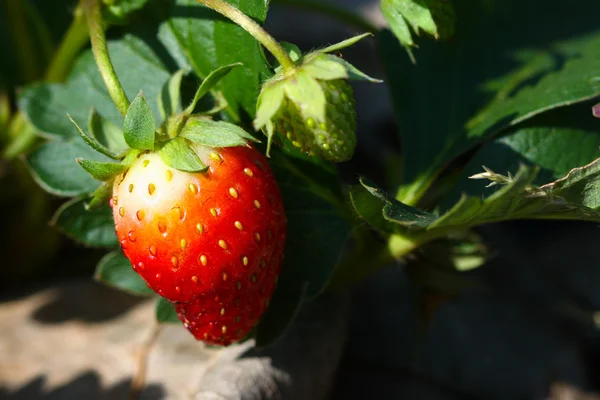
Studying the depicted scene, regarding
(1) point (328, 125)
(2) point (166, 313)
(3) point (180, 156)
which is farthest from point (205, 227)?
(2) point (166, 313)

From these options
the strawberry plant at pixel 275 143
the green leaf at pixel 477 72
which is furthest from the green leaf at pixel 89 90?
the green leaf at pixel 477 72

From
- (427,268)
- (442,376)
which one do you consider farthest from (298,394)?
(442,376)

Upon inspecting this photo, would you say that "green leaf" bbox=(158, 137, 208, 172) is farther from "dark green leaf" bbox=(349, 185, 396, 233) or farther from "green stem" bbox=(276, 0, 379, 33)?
"green stem" bbox=(276, 0, 379, 33)

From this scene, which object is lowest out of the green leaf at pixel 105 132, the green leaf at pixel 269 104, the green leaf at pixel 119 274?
the green leaf at pixel 119 274

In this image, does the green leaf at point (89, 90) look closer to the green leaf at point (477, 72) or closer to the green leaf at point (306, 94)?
the green leaf at point (306, 94)

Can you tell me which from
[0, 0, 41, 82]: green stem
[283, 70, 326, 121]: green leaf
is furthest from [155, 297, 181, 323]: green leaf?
[0, 0, 41, 82]: green stem

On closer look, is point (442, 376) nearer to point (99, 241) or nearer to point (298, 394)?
point (298, 394)

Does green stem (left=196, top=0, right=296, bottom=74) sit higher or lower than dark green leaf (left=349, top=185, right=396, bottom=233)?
higher

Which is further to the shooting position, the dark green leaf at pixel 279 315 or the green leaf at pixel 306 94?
the dark green leaf at pixel 279 315
